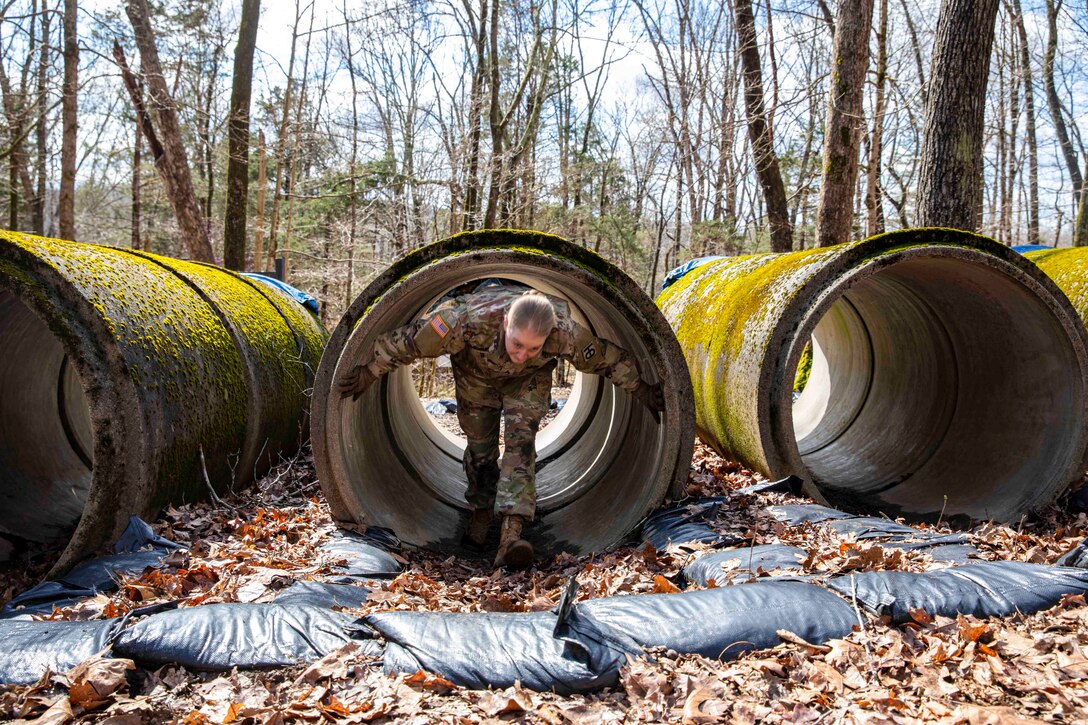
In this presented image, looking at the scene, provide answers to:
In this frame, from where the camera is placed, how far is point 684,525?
4.62 m

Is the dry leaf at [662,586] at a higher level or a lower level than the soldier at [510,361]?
lower

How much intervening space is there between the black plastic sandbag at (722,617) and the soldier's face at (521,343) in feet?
5.67

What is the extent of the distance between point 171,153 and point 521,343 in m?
9.82

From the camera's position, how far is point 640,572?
4.16 m

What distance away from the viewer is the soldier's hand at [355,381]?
4.79 meters

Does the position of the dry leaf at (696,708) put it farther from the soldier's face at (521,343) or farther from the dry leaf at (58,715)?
the soldier's face at (521,343)

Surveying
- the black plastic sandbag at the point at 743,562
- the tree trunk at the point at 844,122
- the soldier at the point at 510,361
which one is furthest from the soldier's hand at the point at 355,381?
the tree trunk at the point at 844,122

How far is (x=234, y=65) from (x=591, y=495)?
1157 centimetres

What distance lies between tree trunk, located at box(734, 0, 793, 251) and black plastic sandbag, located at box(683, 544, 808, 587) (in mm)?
9635

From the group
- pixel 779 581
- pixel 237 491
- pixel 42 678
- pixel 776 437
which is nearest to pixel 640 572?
pixel 779 581

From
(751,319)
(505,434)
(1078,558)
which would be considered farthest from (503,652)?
(751,319)

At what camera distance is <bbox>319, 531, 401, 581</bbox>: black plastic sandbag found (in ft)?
13.4

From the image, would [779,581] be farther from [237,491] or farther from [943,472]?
[237,491]

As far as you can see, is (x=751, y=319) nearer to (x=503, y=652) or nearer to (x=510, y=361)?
(x=510, y=361)
